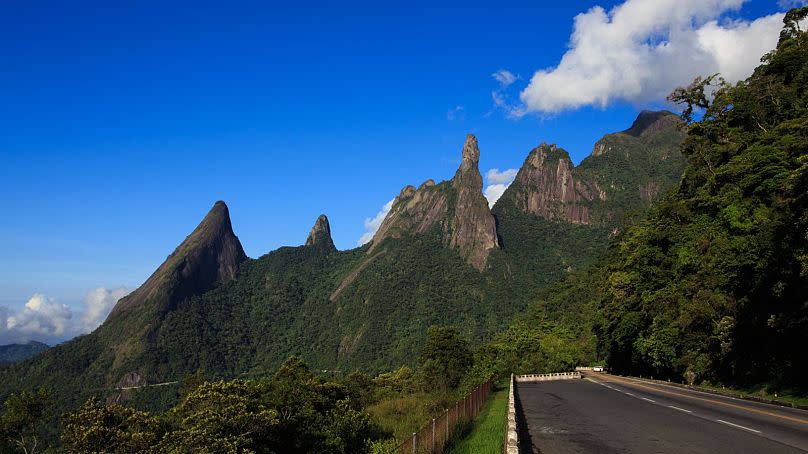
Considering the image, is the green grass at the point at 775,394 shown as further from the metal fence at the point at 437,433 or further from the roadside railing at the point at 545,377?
the roadside railing at the point at 545,377

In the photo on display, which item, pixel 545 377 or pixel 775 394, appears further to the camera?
pixel 545 377

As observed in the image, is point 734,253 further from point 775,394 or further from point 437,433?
point 437,433

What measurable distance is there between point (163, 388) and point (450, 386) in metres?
168

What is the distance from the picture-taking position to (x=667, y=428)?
1342 cm

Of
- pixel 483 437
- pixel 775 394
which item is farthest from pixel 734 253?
pixel 483 437

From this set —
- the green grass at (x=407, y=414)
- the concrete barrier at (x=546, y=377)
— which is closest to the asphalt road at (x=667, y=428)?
the green grass at (x=407, y=414)

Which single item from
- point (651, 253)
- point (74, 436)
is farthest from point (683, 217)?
point (74, 436)

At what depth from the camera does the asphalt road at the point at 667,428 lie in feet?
35.9

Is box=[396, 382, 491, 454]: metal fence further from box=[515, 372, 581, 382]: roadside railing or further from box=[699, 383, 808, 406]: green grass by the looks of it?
box=[515, 372, 581, 382]: roadside railing

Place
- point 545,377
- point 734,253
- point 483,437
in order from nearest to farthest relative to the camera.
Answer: point 483,437, point 734,253, point 545,377

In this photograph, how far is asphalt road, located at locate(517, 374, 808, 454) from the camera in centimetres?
1094

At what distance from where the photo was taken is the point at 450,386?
44.2 meters

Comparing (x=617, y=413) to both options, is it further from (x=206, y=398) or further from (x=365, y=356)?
(x=365, y=356)

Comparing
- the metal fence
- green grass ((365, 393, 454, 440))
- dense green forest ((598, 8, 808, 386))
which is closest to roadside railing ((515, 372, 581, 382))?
dense green forest ((598, 8, 808, 386))
